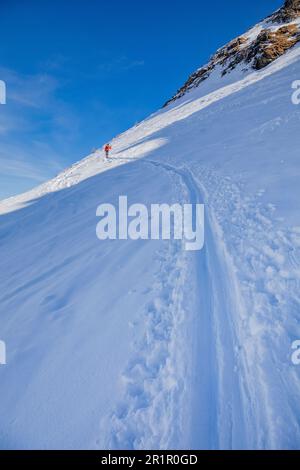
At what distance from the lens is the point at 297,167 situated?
8938 mm

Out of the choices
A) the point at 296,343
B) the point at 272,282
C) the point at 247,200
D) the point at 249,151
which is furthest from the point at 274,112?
the point at 296,343

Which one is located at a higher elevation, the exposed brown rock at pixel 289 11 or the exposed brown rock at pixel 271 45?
the exposed brown rock at pixel 289 11

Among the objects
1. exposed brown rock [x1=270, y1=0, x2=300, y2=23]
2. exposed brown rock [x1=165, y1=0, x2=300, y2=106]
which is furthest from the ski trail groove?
exposed brown rock [x1=270, y1=0, x2=300, y2=23]

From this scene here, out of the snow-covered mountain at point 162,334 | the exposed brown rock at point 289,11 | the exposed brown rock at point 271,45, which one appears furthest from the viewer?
the exposed brown rock at point 289,11

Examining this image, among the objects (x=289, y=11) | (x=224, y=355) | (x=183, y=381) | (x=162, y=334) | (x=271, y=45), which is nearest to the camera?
(x=183, y=381)

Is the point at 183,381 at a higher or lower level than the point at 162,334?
lower

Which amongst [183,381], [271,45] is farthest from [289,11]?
[183,381]

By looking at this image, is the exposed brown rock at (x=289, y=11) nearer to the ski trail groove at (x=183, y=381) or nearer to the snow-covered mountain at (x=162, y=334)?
the snow-covered mountain at (x=162, y=334)

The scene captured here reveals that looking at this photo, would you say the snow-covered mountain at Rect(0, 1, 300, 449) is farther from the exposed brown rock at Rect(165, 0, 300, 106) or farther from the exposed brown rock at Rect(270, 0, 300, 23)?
the exposed brown rock at Rect(270, 0, 300, 23)

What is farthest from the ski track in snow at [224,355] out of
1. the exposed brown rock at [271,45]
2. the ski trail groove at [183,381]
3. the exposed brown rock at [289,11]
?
the exposed brown rock at [289,11]

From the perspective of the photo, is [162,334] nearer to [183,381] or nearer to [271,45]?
[183,381]

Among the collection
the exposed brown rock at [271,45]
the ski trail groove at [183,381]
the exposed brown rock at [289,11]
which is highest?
the exposed brown rock at [289,11]

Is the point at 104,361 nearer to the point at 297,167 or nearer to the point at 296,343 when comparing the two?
the point at 296,343
